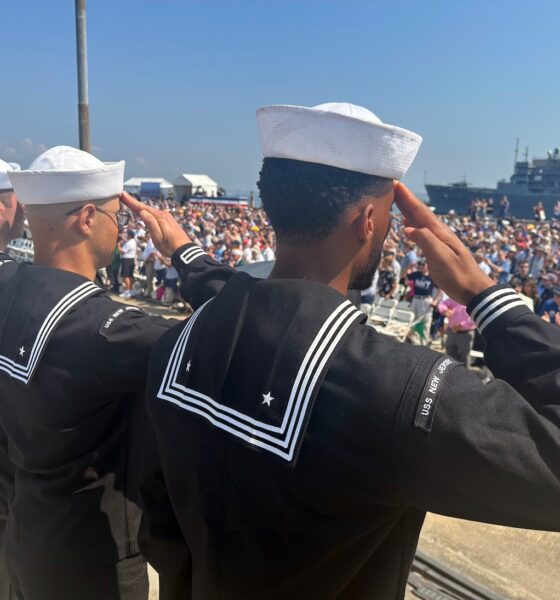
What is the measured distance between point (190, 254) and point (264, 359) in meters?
1.22

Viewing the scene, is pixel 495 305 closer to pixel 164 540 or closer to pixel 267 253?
pixel 164 540

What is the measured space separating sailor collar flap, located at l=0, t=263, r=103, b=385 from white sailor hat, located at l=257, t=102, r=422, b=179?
1.01 meters

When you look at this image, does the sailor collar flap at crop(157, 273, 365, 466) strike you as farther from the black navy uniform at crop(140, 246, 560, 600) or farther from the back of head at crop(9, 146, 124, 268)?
the back of head at crop(9, 146, 124, 268)

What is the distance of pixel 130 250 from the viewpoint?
15438 mm

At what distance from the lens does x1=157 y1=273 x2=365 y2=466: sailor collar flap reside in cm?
118

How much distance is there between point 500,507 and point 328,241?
2.28 feet

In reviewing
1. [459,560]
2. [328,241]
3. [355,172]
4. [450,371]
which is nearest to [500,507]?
[450,371]

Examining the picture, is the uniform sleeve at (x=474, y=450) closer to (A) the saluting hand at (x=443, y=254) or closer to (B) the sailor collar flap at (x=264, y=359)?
(B) the sailor collar flap at (x=264, y=359)

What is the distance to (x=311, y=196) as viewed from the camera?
4.48 ft

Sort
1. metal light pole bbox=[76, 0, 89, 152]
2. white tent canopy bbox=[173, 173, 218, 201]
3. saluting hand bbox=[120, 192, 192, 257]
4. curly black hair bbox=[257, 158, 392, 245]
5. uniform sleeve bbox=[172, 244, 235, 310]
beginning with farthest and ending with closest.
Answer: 1. white tent canopy bbox=[173, 173, 218, 201]
2. metal light pole bbox=[76, 0, 89, 152]
3. saluting hand bbox=[120, 192, 192, 257]
4. uniform sleeve bbox=[172, 244, 235, 310]
5. curly black hair bbox=[257, 158, 392, 245]

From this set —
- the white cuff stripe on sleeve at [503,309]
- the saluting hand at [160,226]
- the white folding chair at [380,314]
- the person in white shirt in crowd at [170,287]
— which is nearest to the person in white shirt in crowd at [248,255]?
the person in white shirt in crowd at [170,287]

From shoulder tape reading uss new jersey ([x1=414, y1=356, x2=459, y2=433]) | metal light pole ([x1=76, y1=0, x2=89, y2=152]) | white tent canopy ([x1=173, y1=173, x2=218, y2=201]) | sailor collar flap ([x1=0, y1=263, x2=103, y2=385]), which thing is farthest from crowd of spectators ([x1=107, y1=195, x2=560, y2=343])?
white tent canopy ([x1=173, y1=173, x2=218, y2=201])

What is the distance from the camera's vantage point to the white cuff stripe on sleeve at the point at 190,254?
2.32m

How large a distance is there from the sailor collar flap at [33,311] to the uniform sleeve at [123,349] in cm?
18
